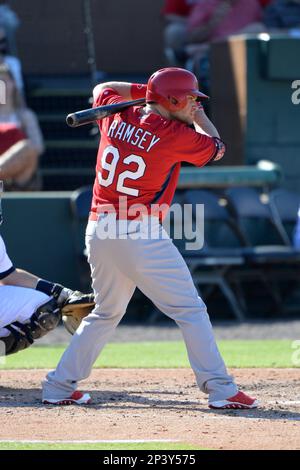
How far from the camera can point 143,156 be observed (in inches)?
223

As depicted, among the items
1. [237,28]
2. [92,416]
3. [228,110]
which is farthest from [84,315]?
[237,28]

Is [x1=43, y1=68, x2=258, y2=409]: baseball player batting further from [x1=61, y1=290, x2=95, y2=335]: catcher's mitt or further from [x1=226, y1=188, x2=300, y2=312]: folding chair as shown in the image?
[x1=226, y1=188, x2=300, y2=312]: folding chair

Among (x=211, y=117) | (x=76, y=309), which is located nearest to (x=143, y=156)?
(x=76, y=309)

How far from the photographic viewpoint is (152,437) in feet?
16.6

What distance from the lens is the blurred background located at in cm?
1127

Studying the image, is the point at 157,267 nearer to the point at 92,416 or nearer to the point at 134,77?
the point at 92,416

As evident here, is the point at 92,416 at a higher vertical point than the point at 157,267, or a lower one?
lower

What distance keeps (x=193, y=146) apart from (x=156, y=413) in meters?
1.48

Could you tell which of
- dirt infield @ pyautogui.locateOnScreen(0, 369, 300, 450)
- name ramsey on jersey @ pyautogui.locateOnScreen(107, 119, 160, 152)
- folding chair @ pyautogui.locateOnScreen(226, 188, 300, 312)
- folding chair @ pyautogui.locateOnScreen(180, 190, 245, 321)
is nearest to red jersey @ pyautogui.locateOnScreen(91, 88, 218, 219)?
name ramsey on jersey @ pyautogui.locateOnScreen(107, 119, 160, 152)

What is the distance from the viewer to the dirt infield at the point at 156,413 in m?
5.11

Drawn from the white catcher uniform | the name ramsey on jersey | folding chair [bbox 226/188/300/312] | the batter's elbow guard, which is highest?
the name ramsey on jersey

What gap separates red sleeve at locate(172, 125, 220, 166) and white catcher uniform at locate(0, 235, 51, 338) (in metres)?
1.49

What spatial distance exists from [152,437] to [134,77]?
963 cm

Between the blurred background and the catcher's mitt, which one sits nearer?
the catcher's mitt
